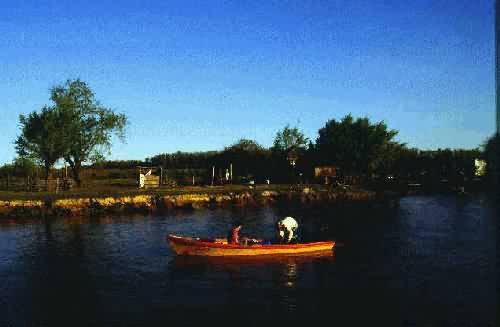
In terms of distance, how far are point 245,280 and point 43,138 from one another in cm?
5024

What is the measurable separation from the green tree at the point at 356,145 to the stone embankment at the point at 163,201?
15.1 meters

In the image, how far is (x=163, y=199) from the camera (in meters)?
56.9

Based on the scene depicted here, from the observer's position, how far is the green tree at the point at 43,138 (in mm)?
64375

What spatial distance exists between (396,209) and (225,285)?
131 ft

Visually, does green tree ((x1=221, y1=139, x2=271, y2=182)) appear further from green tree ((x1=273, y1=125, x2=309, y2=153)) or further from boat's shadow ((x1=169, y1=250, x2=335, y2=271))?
boat's shadow ((x1=169, y1=250, x2=335, y2=271))

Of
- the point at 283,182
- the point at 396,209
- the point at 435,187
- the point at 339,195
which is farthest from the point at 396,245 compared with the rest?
the point at 435,187

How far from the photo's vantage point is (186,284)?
23.5 m

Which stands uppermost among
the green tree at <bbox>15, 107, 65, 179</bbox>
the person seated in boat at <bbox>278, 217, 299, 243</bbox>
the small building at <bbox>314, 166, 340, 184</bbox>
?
the green tree at <bbox>15, 107, 65, 179</bbox>

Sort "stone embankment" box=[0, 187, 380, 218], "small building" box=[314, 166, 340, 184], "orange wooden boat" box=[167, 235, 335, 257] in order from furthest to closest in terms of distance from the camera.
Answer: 1. "small building" box=[314, 166, 340, 184]
2. "stone embankment" box=[0, 187, 380, 218]
3. "orange wooden boat" box=[167, 235, 335, 257]

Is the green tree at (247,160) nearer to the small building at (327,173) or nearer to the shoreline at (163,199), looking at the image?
the small building at (327,173)

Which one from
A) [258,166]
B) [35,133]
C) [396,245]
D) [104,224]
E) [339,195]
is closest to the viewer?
[396,245]

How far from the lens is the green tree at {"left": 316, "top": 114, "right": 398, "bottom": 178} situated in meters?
87.1

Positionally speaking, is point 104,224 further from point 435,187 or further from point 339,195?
point 435,187

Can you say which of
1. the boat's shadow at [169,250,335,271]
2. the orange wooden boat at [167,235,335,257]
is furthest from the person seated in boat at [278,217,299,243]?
the boat's shadow at [169,250,335,271]
